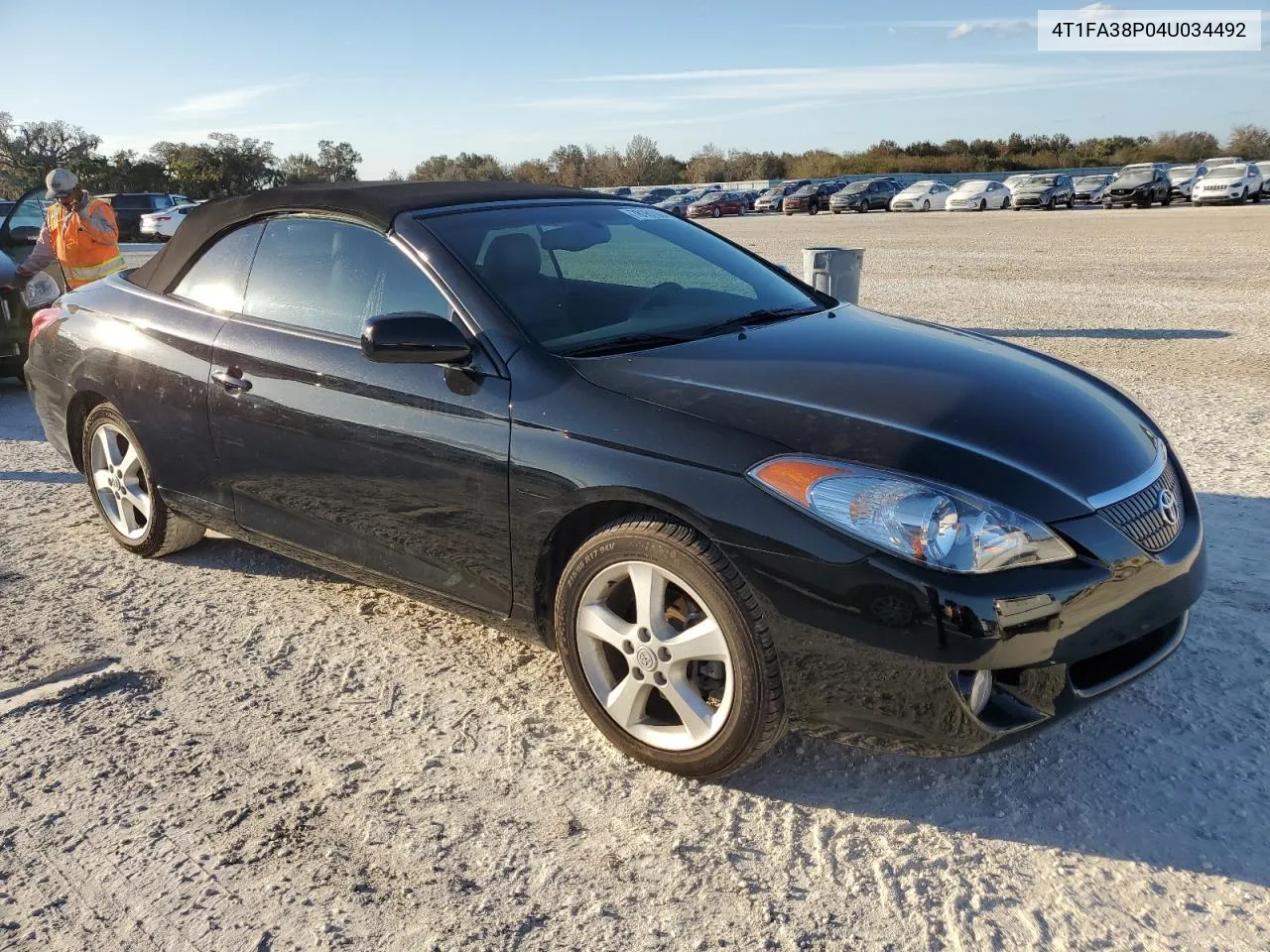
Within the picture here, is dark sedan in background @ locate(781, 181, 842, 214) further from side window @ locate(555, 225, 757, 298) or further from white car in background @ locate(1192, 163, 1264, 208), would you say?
side window @ locate(555, 225, 757, 298)

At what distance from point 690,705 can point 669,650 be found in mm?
160

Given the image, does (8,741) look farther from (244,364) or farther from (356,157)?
(356,157)

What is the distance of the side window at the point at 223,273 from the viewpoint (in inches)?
162

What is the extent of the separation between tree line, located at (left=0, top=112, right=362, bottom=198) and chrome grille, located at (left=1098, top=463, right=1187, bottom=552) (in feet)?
197

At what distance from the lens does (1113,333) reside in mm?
10156

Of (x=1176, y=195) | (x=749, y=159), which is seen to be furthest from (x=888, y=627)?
(x=749, y=159)

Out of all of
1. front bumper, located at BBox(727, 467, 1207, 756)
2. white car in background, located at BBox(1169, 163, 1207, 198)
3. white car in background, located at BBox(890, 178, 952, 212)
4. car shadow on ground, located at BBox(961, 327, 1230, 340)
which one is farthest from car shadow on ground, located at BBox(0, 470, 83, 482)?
white car in background, located at BBox(890, 178, 952, 212)

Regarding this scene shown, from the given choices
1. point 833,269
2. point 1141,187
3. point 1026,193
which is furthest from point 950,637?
point 1026,193

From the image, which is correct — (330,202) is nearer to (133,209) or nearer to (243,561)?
(243,561)

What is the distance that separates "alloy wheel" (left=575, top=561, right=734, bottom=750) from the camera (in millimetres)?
2799

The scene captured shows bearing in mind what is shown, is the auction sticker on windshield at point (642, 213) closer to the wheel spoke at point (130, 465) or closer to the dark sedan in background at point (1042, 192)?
the wheel spoke at point (130, 465)

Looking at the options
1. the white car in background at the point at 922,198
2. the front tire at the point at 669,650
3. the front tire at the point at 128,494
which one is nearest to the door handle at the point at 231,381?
the front tire at the point at 128,494

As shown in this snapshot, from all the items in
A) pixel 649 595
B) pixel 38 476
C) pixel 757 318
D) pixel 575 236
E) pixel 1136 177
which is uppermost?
pixel 1136 177

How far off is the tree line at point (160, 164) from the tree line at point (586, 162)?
0.06m
